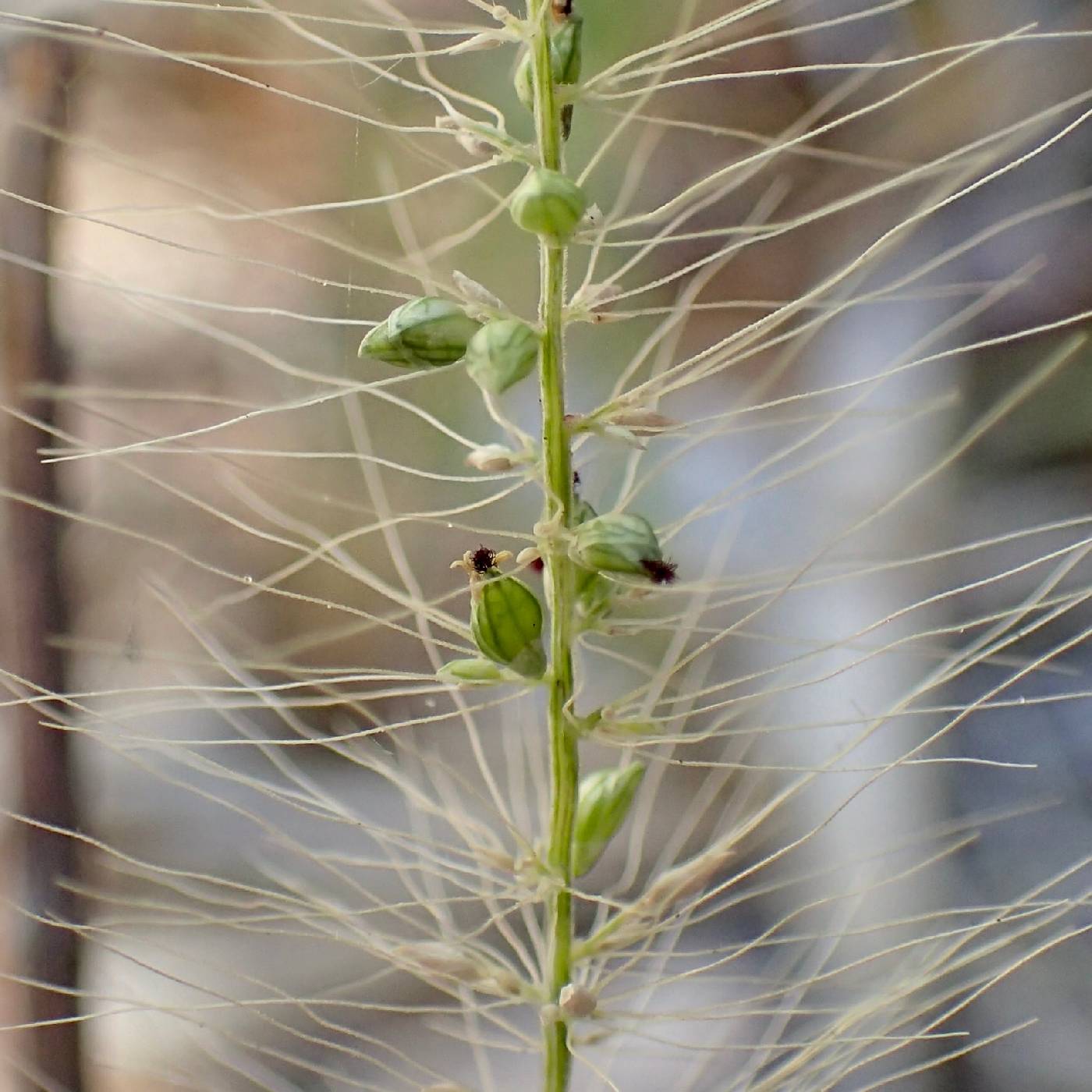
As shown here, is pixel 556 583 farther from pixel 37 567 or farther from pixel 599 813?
pixel 37 567

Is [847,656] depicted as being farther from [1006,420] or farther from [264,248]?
[264,248]

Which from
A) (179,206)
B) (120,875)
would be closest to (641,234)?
(179,206)

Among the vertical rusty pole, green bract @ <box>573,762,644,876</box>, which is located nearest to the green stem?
green bract @ <box>573,762,644,876</box>

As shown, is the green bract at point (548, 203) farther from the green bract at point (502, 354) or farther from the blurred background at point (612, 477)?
the blurred background at point (612, 477)

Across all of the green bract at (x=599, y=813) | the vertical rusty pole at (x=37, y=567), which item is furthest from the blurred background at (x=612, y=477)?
the green bract at (x=599, y=813)

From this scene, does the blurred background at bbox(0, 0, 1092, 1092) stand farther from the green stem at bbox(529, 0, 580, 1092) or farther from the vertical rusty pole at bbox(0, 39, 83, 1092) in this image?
the green stem at bbox(529, 0, 580, 1092)

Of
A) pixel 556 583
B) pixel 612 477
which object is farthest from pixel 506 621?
pixel 612 477

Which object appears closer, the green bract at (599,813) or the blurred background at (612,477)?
the green bract at (599,813)
